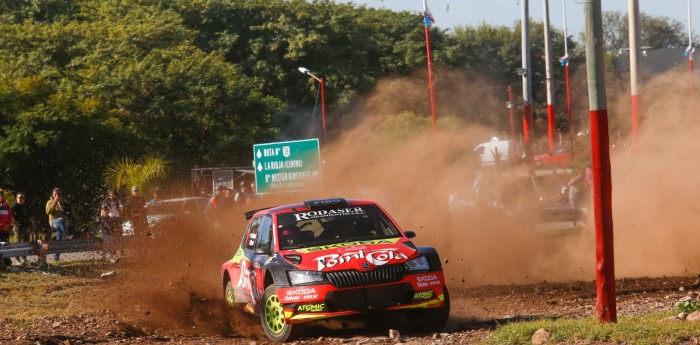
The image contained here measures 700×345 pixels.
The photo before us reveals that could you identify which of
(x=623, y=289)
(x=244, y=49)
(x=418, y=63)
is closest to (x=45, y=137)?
(x=623, y=289)

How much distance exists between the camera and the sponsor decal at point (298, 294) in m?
11.6

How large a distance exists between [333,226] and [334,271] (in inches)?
58.1

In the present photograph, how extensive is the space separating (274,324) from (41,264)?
37.2ft

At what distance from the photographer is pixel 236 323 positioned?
13.9 meters

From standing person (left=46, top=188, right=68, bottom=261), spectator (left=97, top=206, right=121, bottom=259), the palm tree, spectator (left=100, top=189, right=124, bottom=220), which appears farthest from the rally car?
the palm tree

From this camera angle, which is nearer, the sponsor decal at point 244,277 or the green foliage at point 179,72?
the sponsor decal at point 244,277

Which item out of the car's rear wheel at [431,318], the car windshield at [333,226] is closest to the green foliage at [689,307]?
the car's rear wheel at [431,318]

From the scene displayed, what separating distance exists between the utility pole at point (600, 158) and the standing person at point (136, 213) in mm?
10813

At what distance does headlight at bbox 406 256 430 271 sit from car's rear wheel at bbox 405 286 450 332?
0.34 metres

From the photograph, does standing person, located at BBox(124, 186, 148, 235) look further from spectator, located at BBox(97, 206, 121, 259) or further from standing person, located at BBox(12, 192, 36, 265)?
standing person, located at BBox(12, 192, 36, 265)

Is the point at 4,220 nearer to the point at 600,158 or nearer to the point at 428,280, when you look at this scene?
the point at 428,280

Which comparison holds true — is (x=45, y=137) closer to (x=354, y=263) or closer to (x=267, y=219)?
(x=267, y=219)

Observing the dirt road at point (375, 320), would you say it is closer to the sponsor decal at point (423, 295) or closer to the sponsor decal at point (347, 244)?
the sponsor decal at point (423, 295)

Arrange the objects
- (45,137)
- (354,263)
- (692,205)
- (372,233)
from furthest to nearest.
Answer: (45,137) < (692,205) < (372,233) < (354,263)
